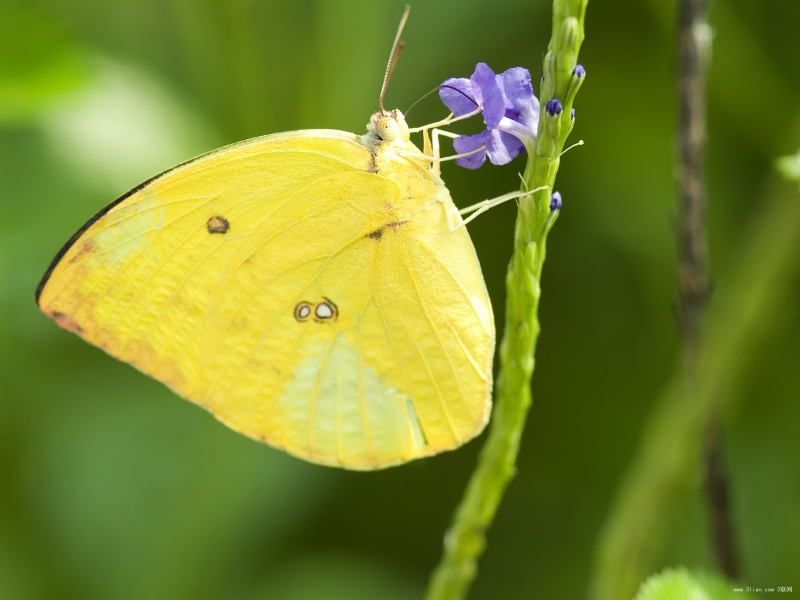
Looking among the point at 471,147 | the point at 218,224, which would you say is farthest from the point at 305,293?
the point at 471,147

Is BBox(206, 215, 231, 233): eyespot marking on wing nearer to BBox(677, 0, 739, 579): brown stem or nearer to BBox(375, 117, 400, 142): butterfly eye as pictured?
BBox(375, 117, 400, 142): butterfly eye

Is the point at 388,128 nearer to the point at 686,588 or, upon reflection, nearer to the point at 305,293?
the point at 305,293

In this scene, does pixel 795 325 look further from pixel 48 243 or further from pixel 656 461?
pixel 48 243

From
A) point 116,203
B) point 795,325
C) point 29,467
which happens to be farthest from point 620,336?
point 29,467

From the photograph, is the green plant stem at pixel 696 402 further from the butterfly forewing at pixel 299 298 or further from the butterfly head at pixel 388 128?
the butterfly head at pixel 388 128

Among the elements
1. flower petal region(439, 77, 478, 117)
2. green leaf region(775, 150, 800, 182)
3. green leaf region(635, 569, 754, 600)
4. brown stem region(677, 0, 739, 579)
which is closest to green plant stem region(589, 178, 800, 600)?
brown stem region(677, 0, 739, 579)

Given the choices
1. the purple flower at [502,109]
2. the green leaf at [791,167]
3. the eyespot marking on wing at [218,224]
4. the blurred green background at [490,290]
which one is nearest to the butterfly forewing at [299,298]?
the eyespot marking on wing at [218,224]

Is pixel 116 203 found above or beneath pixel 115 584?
above
